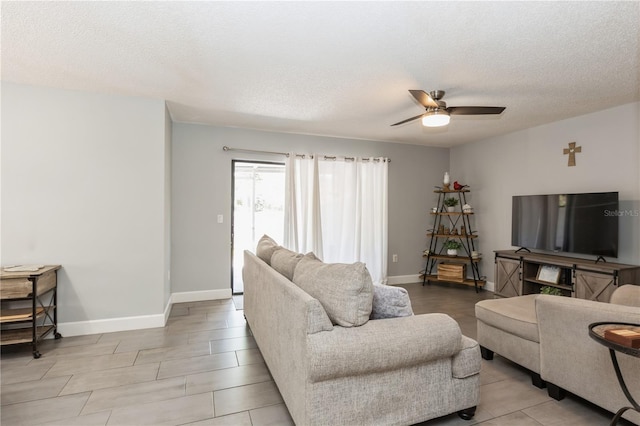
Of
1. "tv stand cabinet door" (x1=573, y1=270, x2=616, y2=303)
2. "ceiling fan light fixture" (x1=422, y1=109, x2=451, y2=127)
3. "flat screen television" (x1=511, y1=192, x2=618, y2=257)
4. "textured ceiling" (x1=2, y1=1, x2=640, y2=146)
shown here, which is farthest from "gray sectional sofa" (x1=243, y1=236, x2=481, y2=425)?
"flat screen television" (x1=511, y1=192, x2=618, y2=257)

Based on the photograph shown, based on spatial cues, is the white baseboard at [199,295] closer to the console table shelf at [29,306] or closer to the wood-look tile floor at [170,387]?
the wood-look tile floor at [170,387]

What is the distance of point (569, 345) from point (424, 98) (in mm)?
2121

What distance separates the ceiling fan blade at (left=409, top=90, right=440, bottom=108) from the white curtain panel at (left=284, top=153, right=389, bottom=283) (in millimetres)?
2300

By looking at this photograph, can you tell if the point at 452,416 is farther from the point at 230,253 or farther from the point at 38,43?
the point at 38,43

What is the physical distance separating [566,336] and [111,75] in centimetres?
405

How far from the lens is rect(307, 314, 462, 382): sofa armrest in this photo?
157cm

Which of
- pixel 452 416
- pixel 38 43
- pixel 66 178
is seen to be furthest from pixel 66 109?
pixel 452 416

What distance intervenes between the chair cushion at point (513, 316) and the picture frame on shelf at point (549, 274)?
4.28ft

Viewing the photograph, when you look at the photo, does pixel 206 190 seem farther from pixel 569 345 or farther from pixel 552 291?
pixel 552 291

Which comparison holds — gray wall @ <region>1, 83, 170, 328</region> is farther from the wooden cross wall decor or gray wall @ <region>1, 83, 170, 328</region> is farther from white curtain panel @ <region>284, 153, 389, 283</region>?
the wooden cross wall decor

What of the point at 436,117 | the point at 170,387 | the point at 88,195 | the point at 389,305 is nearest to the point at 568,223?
the point at 436,117

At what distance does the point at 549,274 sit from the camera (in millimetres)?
4023

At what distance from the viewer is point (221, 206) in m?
4.64

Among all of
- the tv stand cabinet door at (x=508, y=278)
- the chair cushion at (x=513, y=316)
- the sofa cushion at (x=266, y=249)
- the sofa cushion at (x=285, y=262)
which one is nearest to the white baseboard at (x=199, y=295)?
the sofa cushion at (x=266, y=249)
